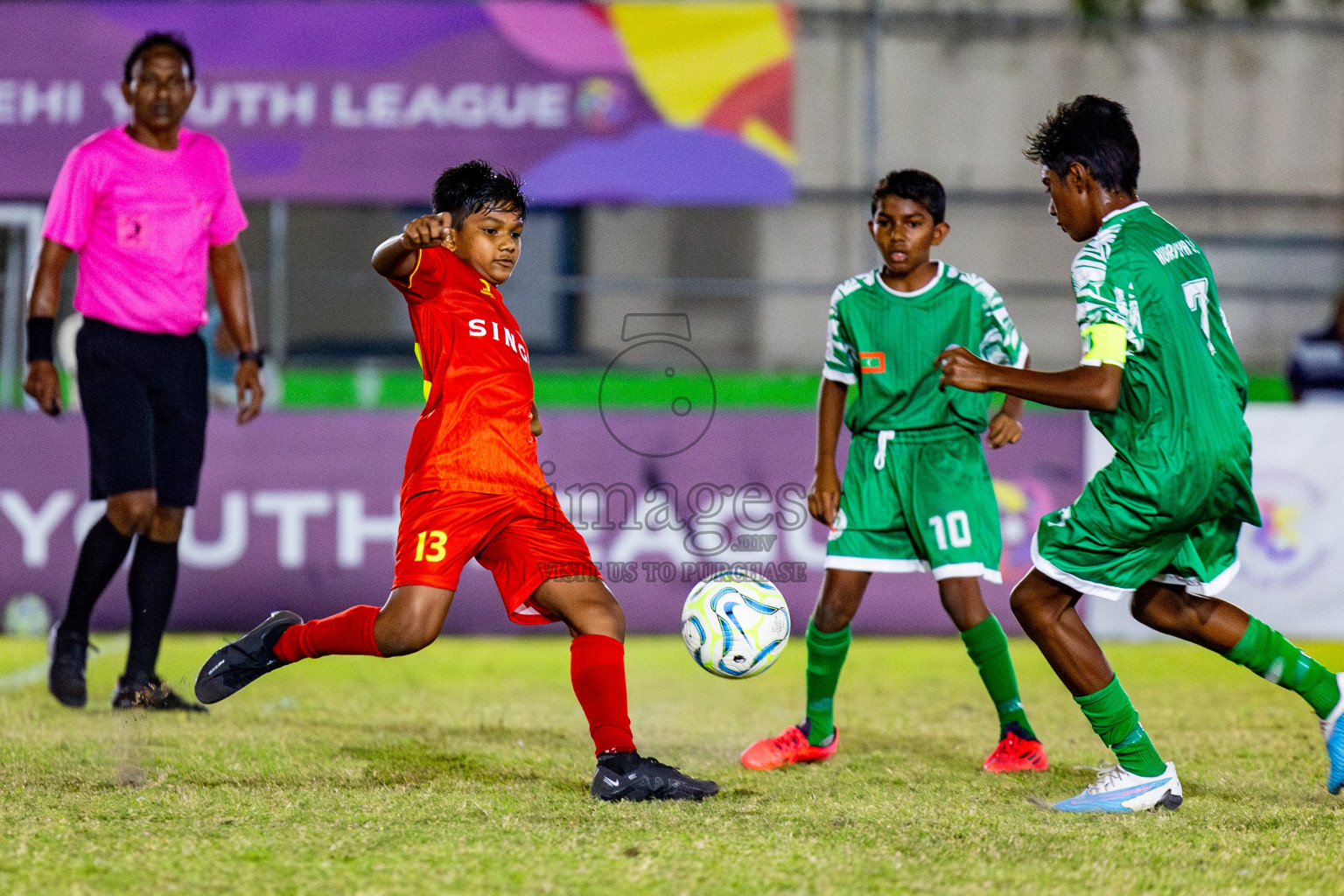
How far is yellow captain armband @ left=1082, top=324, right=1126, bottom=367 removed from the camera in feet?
10.7

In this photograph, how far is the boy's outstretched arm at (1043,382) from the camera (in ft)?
10.6

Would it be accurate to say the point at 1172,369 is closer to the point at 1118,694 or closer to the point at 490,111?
the point at 1118,694

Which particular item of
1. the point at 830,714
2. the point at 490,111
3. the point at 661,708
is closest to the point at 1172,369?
the point at 830,714

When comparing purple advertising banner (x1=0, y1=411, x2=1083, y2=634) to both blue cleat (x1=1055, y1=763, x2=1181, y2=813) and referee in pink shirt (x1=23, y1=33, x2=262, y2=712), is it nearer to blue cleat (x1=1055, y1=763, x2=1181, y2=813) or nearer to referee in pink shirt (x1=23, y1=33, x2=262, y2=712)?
referee in pink shirt (x1=23, y1=33, x2=262, y2=712)

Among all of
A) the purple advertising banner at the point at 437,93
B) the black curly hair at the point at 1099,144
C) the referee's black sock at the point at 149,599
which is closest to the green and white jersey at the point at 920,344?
the black curly hair at the point at 1099,144

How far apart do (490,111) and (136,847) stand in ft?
26.0

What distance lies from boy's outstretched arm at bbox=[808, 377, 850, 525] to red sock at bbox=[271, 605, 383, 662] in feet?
4.45

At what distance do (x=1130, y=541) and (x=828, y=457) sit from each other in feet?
3.62

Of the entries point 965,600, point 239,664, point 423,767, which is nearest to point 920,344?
point 965,600

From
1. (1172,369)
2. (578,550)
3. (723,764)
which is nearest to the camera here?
(1172,369)

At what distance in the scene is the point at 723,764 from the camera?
4.02 m

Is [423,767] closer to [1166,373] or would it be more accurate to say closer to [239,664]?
[239,664]

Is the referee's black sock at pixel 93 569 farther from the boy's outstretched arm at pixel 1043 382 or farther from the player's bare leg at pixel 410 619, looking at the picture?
the boy's outstretched arm at pixel 1043 382

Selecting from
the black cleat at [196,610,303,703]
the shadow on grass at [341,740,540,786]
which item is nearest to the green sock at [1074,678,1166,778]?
the shadow on grass at [341,740,540,786]
